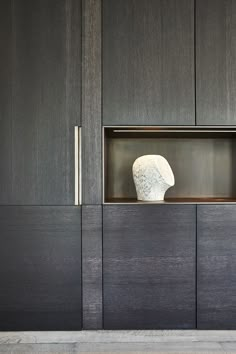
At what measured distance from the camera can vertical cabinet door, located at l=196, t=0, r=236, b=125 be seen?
2.22 metres

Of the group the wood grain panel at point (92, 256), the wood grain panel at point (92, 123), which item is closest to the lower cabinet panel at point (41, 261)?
the wood grain panel at point (92, 256)

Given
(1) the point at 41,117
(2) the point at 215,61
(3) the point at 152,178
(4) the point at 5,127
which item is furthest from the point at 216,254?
(4) the point at 5,127

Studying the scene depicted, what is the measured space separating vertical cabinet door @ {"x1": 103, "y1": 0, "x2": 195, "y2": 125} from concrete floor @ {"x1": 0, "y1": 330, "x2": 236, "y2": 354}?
126 centimetres

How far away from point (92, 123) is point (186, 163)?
0.87 metres

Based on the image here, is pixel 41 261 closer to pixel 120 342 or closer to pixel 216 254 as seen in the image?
pixel 120 342

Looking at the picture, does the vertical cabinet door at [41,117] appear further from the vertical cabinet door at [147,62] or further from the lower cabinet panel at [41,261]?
the vertical cabinet door at [147,62]

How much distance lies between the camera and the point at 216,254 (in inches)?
86.4

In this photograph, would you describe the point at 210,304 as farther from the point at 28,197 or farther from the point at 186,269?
→ the point at 28,197

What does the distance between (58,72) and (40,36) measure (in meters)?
0.24

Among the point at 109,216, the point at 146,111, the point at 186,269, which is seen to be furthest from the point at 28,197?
the point at 186,269

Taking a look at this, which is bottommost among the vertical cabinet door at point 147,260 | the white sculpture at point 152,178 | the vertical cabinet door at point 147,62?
the vertical cabinet door at point 147,260

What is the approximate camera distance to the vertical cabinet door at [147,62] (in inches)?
87.0

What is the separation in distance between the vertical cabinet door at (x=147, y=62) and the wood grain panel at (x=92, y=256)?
1.85 ft

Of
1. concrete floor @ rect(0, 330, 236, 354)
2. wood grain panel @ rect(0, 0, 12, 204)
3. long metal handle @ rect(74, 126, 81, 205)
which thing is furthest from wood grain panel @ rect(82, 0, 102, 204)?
concrete floor @ rect(0, 330, 236, 354)
